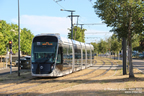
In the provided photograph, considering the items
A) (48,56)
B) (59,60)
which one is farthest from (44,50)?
(59,60)

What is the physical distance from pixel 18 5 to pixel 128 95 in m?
13.0

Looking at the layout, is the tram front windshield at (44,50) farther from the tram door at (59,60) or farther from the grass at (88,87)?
the grass at (88,87)

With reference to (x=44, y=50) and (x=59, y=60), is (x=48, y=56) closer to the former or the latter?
(x=44, y=50)

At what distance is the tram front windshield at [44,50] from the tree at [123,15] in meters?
3.88

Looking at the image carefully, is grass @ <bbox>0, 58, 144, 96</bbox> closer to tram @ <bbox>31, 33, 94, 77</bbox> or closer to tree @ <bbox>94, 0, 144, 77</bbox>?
tram @ <bbox>31, 33, 94, 77</bbox>

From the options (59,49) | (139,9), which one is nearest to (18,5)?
(59,49)

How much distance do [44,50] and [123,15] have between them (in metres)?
5.85

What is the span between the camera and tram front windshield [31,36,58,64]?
1628 cm

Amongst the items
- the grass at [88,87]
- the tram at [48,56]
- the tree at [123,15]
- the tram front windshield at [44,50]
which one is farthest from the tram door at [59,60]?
the tree at [123,15]

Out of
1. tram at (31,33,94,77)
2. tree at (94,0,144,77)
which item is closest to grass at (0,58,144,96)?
tram at (31,33,94,77)

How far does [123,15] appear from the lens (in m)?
14.5

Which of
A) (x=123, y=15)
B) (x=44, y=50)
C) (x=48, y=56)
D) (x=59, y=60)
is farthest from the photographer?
(x=59, y=60)

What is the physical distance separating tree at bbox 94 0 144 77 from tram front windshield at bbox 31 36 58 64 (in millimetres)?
3877

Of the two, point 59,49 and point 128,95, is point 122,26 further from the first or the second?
point 128,95
